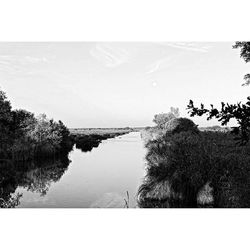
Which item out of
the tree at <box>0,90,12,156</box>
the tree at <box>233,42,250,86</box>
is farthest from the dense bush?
the tree at <box>0,90,12,156</box>

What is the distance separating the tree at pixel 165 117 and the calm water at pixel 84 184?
1423mm

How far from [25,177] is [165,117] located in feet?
13.3

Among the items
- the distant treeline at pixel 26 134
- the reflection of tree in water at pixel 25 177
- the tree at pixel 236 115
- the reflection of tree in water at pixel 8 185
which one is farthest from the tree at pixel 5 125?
the tree at pixel 236 115

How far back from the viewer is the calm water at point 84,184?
6667mm

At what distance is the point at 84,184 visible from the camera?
8.08m

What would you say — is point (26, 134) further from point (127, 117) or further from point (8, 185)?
point (127, 117)

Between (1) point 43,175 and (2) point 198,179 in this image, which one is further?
(1) point 43,175

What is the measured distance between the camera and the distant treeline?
30.0 ft

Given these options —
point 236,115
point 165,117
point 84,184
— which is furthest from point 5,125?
point 236,115

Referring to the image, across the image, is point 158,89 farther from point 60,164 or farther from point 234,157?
point 60,164

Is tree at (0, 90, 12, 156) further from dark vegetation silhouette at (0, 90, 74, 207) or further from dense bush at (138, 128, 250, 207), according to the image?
dense bush at (138, 128, 250, 207)

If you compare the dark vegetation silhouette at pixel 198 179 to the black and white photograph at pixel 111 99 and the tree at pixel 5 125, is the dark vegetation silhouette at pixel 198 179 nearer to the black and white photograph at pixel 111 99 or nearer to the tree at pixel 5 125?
the black and white photograph at pixel 111 99
